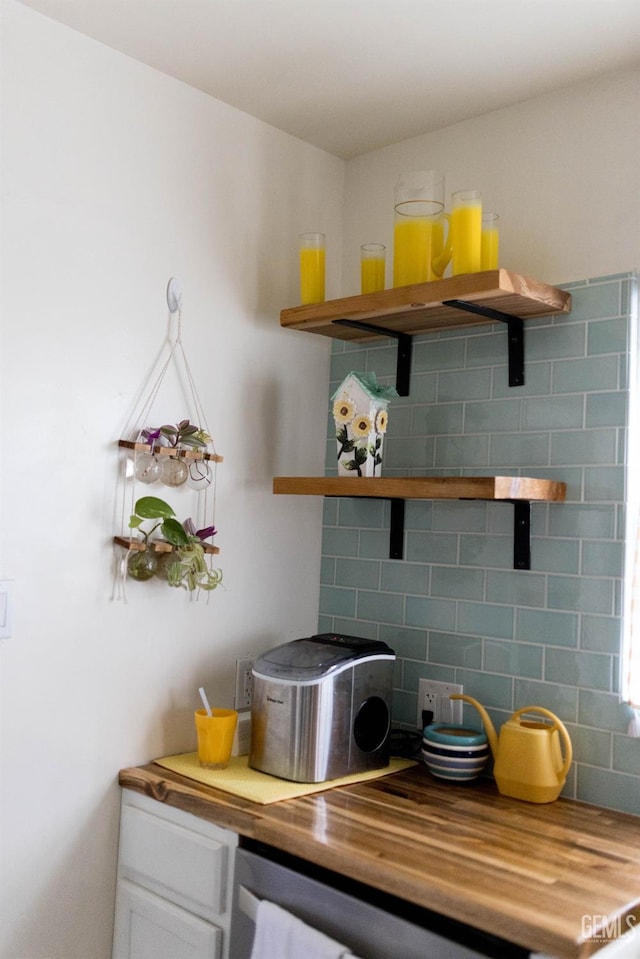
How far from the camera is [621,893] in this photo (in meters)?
1.39

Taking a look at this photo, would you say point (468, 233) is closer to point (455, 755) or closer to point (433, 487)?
point (433, 487)

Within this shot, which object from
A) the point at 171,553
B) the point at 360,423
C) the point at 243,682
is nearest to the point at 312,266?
the point at 360,423

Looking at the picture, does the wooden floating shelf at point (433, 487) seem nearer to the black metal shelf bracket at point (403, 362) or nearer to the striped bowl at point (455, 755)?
the black metal shelf bracket at point (403, 362)

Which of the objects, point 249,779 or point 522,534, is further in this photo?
point 522,534

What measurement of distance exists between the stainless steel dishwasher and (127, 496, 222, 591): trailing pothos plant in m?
0.58

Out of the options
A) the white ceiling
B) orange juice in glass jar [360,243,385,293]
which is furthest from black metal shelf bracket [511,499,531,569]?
the white ceiling

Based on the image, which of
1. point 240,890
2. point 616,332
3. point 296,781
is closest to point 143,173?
point 616,332

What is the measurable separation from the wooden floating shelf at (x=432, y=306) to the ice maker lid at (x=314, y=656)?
782mm

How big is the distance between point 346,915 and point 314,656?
608mm

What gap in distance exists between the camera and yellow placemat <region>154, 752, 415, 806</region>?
1.80 m

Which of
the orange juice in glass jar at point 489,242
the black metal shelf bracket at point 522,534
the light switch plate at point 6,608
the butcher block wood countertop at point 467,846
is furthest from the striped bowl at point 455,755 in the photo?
the orange juice in glass jar at point 489,242

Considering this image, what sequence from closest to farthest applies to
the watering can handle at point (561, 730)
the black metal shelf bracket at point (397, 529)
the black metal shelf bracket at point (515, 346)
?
the watering can handle at point (561, 730) < the black metal shelf bracket at point (515, 346) < the black metal shelf bracket at point (397, 529)

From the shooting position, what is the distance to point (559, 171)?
6.72ft

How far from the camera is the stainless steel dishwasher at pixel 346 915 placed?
135 centimetres
